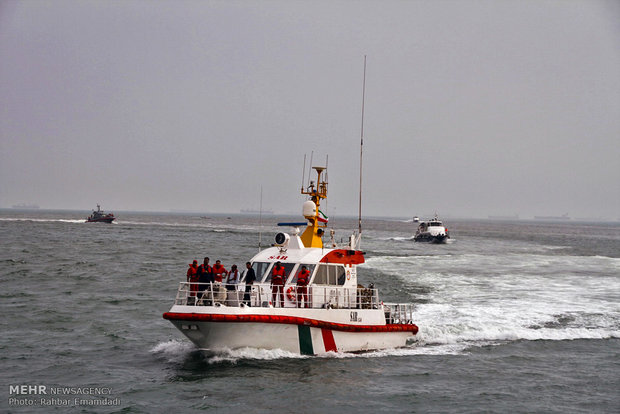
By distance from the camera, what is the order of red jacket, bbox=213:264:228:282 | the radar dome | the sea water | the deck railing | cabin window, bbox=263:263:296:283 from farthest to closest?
the radar dome, cabin window, bbox=263:263:296:283, red jacket, bbox=213:264:228:282, the deck railing, the sea water

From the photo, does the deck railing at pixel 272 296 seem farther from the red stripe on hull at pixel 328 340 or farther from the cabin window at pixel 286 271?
the red stripe on hull at pixel 328 340

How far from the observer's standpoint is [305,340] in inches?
640

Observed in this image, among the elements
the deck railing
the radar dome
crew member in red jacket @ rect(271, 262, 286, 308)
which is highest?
the radar dome

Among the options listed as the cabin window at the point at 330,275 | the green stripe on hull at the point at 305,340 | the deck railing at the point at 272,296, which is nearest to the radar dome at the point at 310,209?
the cabin window at the point at 330,275

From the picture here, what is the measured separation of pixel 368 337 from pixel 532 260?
3811cm

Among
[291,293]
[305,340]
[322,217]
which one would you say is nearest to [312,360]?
[305,340]

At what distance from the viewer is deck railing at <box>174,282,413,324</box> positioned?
→ 15.8 m

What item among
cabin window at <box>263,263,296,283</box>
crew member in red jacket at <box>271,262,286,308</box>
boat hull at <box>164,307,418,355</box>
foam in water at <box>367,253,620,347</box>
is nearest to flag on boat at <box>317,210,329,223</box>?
cabin window at <box>263,263,296,283</box>

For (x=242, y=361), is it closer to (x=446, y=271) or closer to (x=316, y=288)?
(x=316, y=288)

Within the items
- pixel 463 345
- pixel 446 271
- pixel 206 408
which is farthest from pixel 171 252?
pixel 206 408

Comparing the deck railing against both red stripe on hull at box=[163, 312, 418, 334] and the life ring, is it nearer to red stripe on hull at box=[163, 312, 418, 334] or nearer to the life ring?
the life ring

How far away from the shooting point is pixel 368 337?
58.3ft

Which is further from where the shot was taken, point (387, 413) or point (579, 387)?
point (579, 387)

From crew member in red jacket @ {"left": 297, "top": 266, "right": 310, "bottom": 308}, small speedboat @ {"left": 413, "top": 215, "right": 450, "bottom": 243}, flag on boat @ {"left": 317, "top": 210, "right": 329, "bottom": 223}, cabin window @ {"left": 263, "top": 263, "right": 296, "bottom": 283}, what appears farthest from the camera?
small speedboat @ {"left": 413, "top": 215, "right": 450, "bottom": 243}
